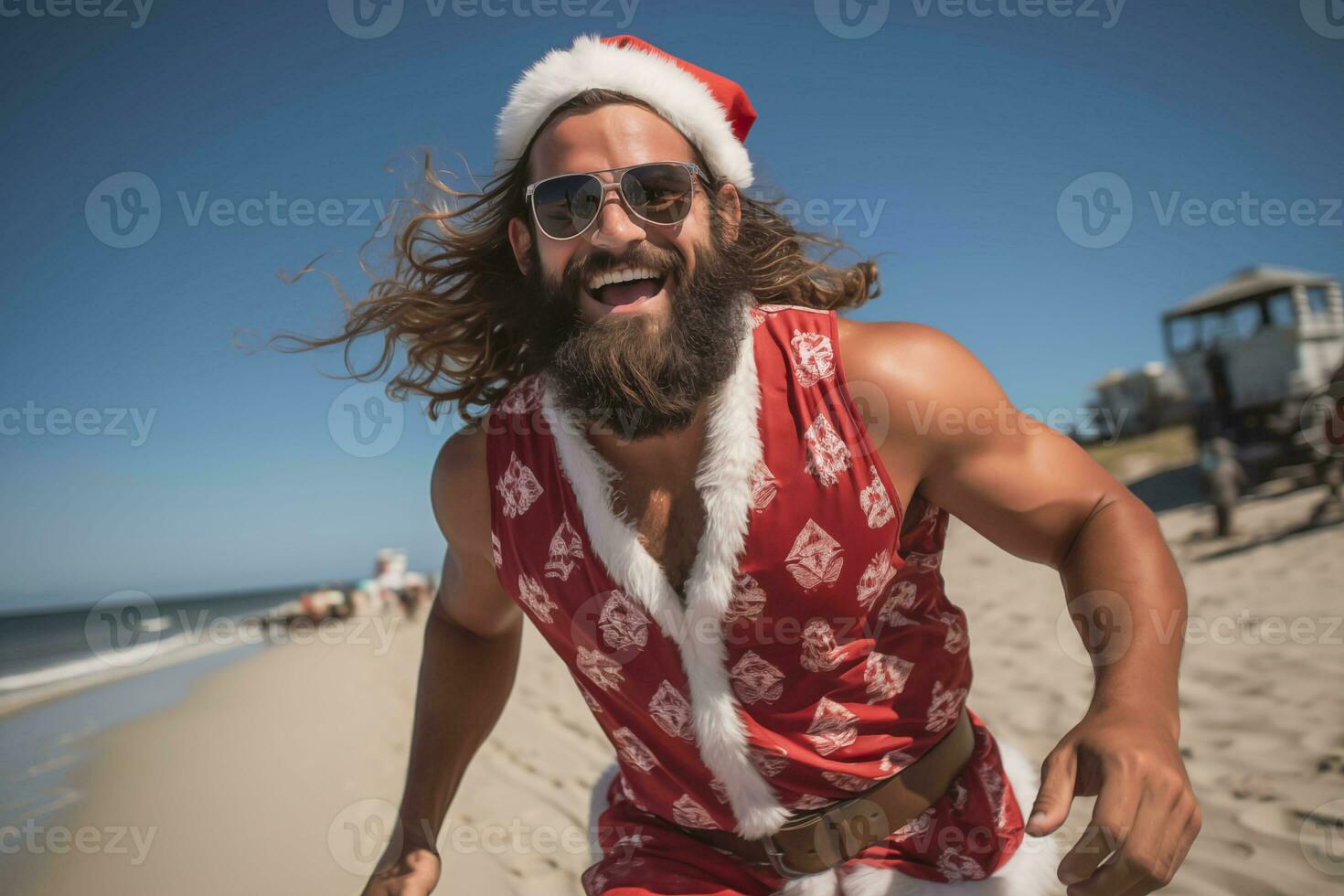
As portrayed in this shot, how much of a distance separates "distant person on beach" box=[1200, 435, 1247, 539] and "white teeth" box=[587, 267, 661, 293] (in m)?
9.54

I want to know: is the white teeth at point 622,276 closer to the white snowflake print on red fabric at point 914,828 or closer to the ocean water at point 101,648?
the white snowflake print on red fabric at point 914,828

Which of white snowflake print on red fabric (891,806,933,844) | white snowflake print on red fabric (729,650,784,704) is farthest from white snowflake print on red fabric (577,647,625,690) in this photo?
white snowflake print on red fabric (891,806,933,844)

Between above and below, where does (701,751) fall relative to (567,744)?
above

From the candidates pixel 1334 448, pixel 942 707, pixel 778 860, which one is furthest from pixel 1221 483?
pixel 778 860

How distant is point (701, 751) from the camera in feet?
5.98

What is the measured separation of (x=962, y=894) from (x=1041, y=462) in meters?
0.95

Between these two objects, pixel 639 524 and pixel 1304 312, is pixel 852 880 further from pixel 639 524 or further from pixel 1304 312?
pixel 1304 312

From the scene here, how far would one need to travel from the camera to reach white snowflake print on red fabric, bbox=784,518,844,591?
5.80ft

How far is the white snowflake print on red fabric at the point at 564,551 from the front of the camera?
1936 mm

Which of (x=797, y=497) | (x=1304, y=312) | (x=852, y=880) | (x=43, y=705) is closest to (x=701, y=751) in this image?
(x=852, y=880)

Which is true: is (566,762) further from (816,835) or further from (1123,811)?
(1123,811)

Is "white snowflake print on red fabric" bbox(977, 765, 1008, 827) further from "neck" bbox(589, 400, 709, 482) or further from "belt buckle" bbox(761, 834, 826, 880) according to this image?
"neck" bbox(589, 400, 709, 482)

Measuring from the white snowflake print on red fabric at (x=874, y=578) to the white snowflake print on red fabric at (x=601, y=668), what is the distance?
1.89 ft

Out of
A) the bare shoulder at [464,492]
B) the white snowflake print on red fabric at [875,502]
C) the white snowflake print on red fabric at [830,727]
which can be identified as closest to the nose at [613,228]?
the bare shoulder at [464,492]
